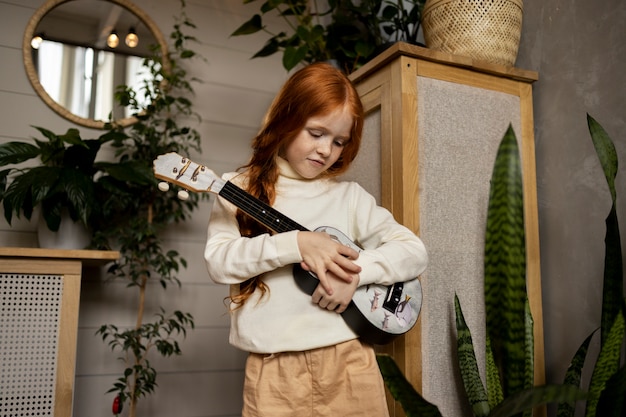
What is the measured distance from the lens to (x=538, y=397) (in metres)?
0.86

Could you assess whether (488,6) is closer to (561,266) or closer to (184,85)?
(561,266)

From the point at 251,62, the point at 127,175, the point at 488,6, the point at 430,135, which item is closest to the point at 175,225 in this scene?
the point at 127,175

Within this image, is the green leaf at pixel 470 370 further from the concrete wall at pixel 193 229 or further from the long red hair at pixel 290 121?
the concrete wall at pixel 193 229

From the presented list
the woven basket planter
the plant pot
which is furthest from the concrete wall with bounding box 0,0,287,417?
the woven basket planter

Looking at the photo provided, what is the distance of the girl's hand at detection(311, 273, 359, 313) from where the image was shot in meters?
1.18

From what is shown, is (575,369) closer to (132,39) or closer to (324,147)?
(324,147)

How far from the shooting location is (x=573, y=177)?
1.62 m

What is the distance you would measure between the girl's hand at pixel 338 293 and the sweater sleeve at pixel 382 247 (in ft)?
0.08

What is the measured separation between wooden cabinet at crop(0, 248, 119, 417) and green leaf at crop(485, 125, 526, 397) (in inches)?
49.5

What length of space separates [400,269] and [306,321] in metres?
0.23

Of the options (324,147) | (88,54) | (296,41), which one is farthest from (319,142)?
(88,54)

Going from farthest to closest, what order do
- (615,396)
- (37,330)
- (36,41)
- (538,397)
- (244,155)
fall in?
(244,155) → (36,41) → (37,330) → (615,396) → (538,397)

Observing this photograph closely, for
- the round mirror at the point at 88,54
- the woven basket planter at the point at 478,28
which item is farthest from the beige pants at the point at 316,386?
the round mirror at the point at 88,54

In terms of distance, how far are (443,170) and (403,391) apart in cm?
73
